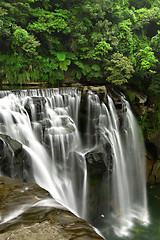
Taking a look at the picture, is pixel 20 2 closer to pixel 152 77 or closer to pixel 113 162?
pixel 152 77

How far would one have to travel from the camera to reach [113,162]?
30.0 feet

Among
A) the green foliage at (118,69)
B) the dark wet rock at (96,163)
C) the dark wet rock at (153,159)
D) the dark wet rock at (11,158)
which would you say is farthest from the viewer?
the dark wet rock at (153,159)

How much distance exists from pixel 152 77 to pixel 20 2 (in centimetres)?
927

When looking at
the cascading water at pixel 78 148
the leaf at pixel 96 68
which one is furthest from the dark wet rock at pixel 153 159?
the leaf at pixel 96 68

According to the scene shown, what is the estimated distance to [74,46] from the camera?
1238 cm

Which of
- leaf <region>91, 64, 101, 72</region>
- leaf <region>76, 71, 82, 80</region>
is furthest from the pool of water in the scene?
leaf <region>76, 71, 82, 80</region>

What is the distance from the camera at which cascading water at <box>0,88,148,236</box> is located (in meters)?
7.18

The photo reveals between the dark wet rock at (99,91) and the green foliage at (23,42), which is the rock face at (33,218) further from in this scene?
the green foliage at (23,42)

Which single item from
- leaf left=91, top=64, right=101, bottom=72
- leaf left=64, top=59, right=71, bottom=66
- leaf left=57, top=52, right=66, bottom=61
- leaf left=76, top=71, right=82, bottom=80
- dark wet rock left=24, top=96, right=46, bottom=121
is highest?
leaf left=57, top=52, right=66, bottom=61

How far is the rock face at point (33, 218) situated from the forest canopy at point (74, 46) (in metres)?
8.69

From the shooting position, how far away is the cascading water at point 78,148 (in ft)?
23.6

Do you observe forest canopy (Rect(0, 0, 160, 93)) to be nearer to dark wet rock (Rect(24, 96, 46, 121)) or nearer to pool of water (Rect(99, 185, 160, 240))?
dark wet rock (Rect(24, 96, 46, 121))

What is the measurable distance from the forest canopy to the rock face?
8.69 m

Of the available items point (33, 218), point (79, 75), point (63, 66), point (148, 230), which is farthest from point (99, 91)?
point (33, 218)
